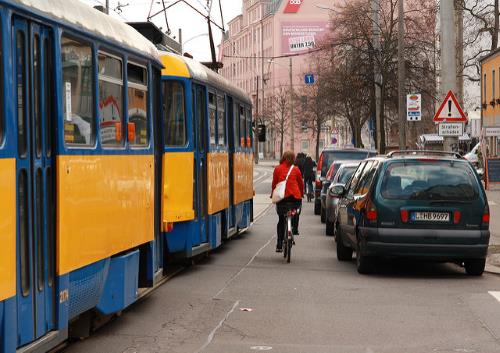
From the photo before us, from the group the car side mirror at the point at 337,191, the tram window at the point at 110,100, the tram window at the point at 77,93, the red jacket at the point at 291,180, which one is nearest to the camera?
the tram window at the point at 77,93

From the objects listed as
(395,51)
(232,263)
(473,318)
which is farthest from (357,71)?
(473,318)

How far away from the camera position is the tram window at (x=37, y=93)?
7102 mm

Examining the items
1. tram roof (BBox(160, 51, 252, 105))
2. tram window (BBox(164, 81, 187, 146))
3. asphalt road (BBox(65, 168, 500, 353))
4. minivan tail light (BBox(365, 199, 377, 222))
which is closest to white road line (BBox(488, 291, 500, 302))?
asphalt road (BBox(65, 168, 500, 353))

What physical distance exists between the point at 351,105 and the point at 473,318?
42349 mm

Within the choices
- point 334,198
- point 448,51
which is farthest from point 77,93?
point 448,51

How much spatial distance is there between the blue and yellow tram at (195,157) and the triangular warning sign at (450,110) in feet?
16.6

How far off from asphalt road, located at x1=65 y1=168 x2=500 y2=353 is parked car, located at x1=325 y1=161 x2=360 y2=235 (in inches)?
228

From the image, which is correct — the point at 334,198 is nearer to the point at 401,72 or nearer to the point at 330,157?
the point at 330,157

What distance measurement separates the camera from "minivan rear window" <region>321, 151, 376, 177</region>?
31094 millimetres

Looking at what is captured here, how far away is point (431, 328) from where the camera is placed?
33.2 ft

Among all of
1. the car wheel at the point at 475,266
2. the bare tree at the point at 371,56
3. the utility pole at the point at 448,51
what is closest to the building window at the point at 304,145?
the bare tree at the point at 371,56

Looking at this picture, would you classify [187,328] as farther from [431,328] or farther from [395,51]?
[395,51]

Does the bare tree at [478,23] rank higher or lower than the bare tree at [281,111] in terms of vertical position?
higher

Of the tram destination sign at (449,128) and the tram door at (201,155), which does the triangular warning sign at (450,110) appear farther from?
the tram door at (201,155)
